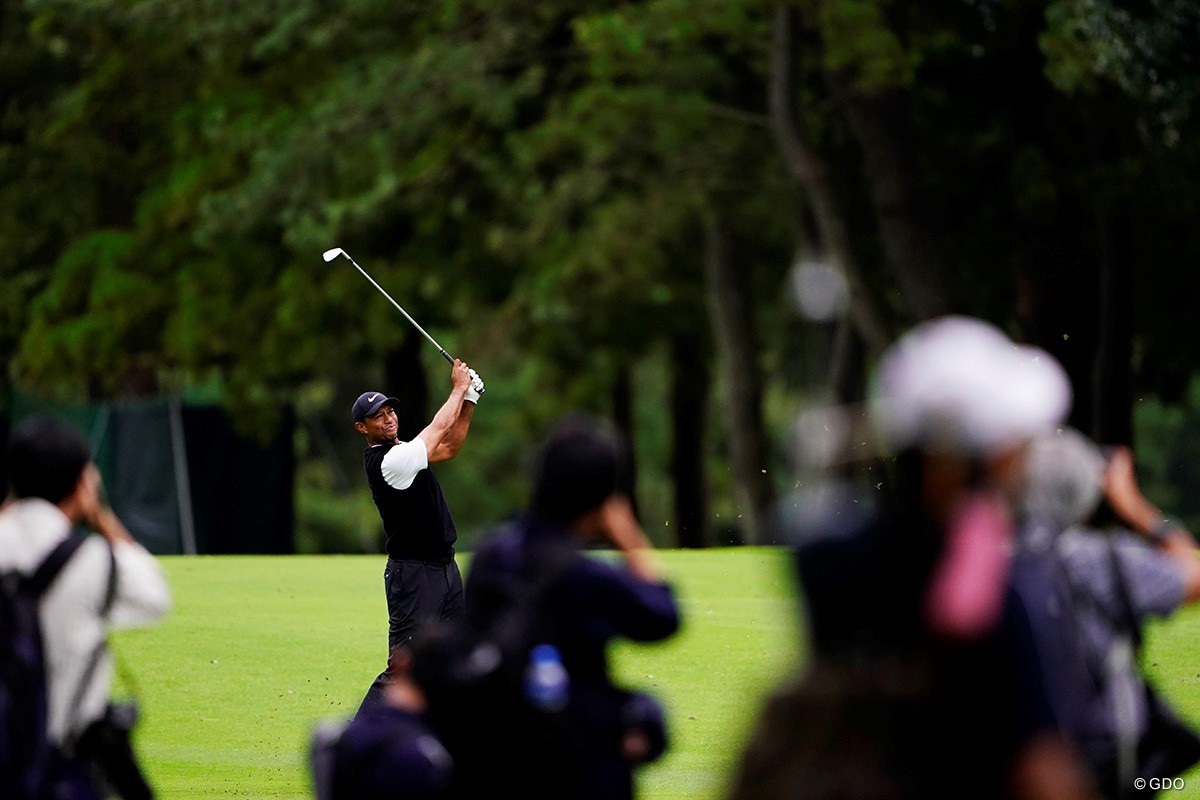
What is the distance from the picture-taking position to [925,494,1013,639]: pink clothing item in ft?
Result: 12.4

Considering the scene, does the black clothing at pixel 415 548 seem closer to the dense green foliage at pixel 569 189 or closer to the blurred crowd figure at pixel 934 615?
the blurred crowd figure at pixel 934 615

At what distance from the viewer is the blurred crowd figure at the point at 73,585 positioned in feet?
17.3

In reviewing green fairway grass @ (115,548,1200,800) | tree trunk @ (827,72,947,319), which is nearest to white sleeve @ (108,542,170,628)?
green fairway grass @ (115,548,1200,800)

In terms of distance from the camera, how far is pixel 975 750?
3.83 metres

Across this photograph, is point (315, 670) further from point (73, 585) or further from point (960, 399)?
point (960, 399)

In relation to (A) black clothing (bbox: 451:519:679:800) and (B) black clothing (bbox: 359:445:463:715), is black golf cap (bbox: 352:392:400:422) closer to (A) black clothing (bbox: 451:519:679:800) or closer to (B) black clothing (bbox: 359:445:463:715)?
(B) black clothing (bbox: 359:445:463:715)

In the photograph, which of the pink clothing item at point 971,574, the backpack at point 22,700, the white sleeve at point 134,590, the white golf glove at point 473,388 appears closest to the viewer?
the pink clothing item at point 971,574

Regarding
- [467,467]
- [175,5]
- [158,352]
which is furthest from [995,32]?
[467,467]

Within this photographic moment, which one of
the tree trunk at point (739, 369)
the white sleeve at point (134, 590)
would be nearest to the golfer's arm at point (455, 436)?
the white sleeve at point (134, 590)

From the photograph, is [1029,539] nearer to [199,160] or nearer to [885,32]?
[885,32]

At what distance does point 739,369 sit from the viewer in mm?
35219

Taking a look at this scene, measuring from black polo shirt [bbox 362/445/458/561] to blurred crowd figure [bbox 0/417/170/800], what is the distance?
4557 millimetres

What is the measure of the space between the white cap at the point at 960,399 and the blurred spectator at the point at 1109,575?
1312mm

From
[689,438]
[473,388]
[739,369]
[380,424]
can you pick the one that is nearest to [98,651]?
[380,424]
